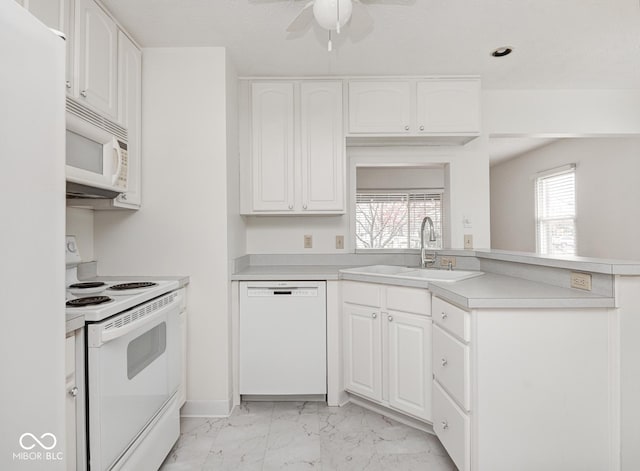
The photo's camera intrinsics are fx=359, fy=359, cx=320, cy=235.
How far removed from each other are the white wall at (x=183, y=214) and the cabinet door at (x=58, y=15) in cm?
68

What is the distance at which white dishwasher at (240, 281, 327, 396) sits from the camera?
7.79ft

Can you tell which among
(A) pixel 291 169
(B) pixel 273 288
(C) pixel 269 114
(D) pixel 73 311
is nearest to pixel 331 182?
(A) pixel 291 169

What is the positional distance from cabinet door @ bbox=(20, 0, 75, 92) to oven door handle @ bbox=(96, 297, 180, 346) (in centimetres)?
107

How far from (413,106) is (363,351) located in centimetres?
183

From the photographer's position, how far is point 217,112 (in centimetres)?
231

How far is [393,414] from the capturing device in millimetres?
2217

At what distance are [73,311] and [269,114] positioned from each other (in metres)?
1.94

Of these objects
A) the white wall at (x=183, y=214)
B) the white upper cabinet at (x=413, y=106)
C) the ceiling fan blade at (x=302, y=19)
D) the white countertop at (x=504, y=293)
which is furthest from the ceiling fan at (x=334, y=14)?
the white countertop at (x=504, y=293)

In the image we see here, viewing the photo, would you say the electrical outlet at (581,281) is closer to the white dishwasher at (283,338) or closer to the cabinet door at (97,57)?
the white dishwasher at (283,338)

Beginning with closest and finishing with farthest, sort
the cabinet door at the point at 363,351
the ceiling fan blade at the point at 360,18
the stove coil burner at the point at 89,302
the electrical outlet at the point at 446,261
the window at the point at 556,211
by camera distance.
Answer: the stove coil burner at the point at 89,302 < the ceiling fan blade at the point at 360,18 < the cabinet door at the point at 363,351 < the electrical outlet at the point at 446,261 < the window at the point at 556,211

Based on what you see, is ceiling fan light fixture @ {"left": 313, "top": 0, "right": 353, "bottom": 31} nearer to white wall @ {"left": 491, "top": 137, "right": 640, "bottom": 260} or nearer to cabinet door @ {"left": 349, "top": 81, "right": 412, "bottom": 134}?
cabinet door @ {"left": 349, "top": 81, "right": 412, "bottom": 134}

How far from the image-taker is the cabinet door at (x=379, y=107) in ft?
8.92

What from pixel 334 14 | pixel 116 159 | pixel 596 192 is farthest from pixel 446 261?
pixel 596 192
